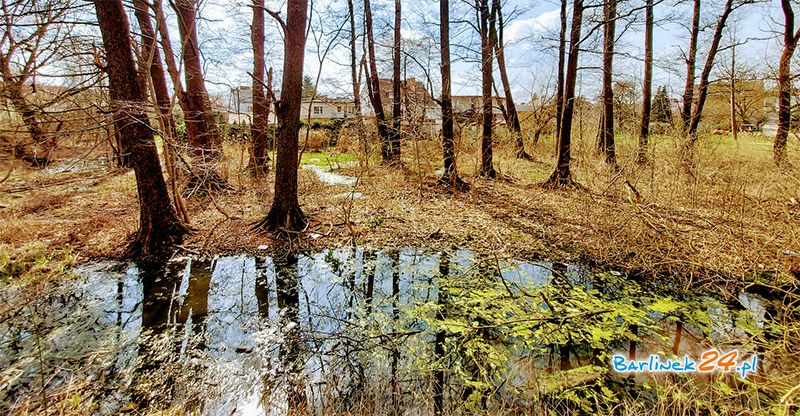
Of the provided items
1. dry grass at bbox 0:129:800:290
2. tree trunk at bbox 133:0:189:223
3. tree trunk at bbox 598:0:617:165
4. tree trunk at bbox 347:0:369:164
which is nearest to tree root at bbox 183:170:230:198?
dry grass at bbox 0:129:800:290

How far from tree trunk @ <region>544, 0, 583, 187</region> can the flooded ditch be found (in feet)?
13.5

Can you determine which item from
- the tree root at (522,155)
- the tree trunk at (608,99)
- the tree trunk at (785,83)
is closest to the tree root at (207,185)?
the tree trunk at (608,99)

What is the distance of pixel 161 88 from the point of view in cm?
725

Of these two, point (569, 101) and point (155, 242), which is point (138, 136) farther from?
point (569, 101)

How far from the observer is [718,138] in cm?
701

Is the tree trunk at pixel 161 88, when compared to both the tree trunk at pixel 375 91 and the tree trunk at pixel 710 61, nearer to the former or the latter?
the tree trunk at pixel 375 91

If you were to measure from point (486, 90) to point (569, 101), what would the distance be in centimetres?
207

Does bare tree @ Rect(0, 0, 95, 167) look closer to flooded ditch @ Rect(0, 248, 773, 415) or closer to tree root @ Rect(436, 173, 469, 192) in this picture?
flooded ditch @ Rect(0, 248, 773, 415)

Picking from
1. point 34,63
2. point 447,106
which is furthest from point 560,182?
point 34,63

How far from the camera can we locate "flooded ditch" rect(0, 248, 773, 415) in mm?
2393

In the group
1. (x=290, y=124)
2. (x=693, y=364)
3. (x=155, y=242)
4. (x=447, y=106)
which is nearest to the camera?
(x=693, y=364)

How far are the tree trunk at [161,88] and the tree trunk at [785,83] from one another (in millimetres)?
11702

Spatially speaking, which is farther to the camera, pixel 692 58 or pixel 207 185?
pixel 692 58

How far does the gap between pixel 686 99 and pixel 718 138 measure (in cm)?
434
